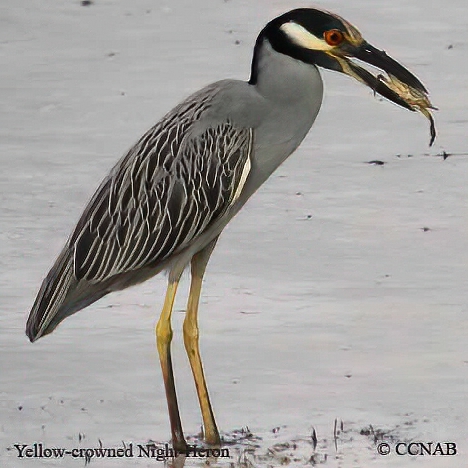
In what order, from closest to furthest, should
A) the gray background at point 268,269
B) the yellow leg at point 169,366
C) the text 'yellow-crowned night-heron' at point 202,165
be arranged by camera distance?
the yellow leg at point 169,366
the text 'yellow-crowned night-heron' at point 202,165
the gray background at point 268,269

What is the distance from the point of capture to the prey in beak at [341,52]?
7.02 meters

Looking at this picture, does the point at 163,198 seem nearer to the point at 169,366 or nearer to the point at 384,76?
the point at 169,366

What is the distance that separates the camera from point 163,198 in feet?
23.2

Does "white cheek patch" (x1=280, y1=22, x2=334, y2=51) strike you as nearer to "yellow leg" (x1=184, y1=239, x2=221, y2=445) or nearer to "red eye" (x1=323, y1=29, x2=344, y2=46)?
"red eye" (x1=323, y1=29, x2=344, y2=46)

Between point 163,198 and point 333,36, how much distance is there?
0.95 m

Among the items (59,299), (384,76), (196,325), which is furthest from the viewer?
(196,325)

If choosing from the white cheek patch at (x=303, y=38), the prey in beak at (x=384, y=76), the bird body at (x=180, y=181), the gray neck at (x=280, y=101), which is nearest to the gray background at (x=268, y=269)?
the bird body at (x=180, y=181)

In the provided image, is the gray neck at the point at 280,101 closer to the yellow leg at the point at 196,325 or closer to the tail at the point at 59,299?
the yellow leg at the point at 196,325

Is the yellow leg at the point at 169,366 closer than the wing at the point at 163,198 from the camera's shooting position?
Yes

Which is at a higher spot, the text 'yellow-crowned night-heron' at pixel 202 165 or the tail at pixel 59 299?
the text 'yellow-crowned night-heron' at pixel 202 165

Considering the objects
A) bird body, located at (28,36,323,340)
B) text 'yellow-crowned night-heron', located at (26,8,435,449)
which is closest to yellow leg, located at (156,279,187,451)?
text 'yellow-crowned night-heron', located at (26,8,435,449)

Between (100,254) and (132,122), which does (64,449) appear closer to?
(100,254)

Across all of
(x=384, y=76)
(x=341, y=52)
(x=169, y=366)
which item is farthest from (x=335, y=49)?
(x=169, y=366)

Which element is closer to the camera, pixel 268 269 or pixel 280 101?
pixel 280 101
